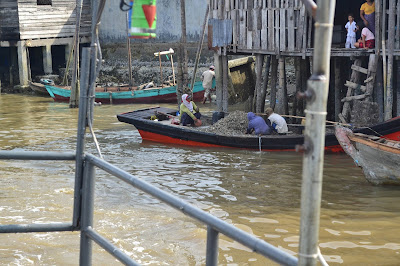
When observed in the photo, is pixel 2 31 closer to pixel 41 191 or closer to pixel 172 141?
pixel 172 141

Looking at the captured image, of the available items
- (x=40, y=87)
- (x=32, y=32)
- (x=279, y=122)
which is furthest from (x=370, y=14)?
(x=32, y=32)

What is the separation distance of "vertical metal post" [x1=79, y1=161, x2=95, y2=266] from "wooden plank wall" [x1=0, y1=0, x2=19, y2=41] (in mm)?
27307

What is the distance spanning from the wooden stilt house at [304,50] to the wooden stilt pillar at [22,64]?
14875 millimetres

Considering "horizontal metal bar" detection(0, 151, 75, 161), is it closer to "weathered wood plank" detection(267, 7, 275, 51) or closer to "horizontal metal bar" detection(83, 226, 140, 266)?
"horizontal metal bar" detection(83, 226, 140, 266)

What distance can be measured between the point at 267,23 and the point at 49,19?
17.5m

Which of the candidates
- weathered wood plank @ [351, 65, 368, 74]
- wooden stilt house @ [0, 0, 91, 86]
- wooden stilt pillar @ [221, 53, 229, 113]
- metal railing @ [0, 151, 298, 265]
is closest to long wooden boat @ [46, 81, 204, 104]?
wooden stilt house @ [0, 0, 91, 86]

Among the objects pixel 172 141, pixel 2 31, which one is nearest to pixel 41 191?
pixel 172 141

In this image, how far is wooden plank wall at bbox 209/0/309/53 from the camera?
50.3 ft

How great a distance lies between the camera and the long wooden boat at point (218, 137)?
12805 mm

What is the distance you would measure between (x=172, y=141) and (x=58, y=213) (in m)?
6.85

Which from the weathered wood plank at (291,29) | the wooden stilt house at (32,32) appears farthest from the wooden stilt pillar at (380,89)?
the wooden stilt house at (32,32)

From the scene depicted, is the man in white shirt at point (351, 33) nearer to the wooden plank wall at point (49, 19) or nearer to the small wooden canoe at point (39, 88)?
the small wooden canoe at point (39, 88)

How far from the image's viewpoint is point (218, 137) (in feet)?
49.8

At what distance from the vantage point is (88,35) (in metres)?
32.3
